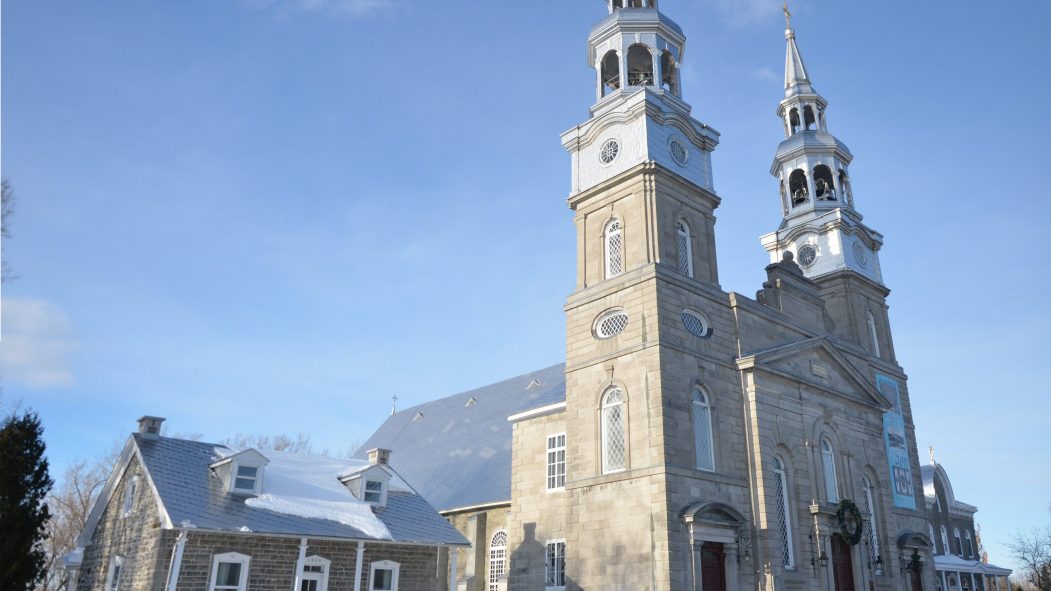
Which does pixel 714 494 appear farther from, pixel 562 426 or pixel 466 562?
pixel 466 562

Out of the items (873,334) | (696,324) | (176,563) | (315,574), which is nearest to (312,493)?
(315,574)

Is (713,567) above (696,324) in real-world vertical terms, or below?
below

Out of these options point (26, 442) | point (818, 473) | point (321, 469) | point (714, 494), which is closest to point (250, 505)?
point (321, 469)

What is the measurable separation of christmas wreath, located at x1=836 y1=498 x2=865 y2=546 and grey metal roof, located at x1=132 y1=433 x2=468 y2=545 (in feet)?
38.8

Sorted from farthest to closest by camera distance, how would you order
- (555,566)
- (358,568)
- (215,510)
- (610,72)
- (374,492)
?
(610,72) < (374,492) < (555,566) < (358,568) < (215,510)

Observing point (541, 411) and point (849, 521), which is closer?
point (849, 521)

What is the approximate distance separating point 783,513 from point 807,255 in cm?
1448

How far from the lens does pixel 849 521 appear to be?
971 inches

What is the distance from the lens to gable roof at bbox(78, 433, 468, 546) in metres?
20.1

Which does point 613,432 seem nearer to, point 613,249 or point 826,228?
point 613,249

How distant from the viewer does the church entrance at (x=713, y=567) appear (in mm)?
20616

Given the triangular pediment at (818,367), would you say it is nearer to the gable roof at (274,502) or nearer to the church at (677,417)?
the church at (677,417)

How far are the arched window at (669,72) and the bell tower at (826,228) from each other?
976cm

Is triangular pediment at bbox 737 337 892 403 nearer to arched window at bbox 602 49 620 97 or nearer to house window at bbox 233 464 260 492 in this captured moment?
arched window at bbox 602 49 620 97
